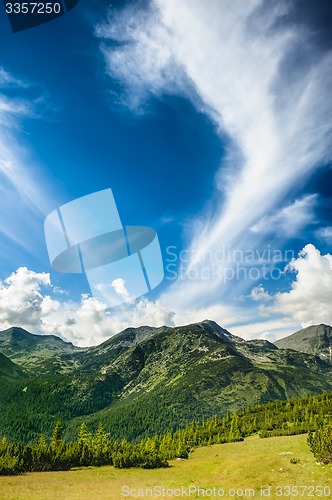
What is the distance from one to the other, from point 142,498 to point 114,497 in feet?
8.91

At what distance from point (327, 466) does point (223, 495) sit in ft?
51.9

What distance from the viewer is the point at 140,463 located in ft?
197

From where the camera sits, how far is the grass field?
33125 mm

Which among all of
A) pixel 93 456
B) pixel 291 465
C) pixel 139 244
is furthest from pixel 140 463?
pixel 139 244

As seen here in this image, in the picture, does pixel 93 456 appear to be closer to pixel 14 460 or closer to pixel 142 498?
pixel 14 460

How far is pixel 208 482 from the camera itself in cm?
4122

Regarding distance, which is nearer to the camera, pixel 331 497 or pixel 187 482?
pixel 331 497

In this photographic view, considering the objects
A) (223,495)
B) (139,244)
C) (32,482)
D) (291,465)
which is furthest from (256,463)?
(139,244)

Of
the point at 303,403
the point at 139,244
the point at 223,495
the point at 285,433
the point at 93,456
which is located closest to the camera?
the point at 139,244

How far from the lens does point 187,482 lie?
137ft

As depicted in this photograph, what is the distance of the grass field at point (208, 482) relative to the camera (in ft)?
109

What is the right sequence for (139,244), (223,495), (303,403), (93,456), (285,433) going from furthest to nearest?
(303,403), (285,433), (93,456), (223,495), (139,244)

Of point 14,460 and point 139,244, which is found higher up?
point 139,244

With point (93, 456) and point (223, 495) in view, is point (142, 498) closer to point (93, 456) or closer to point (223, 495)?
point (223, 495)
